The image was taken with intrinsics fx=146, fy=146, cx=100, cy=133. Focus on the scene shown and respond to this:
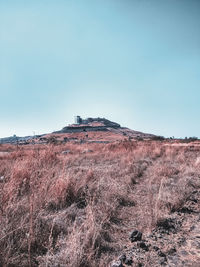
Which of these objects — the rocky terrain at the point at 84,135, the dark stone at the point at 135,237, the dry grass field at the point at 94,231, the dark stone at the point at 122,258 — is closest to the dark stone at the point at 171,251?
the dry grass field at the point at 94,231

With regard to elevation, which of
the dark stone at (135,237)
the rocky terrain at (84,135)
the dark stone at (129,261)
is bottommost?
the dark stone at (135,237)

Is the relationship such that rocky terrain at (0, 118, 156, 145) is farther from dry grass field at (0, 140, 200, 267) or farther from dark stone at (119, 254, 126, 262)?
dark stone at (119, 254, 126, 262)

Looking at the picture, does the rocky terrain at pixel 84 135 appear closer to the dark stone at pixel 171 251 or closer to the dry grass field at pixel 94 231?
the dry grass field at pixel 94 231

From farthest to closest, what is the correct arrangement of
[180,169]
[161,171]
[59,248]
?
[180,169] → [161,171] → [59,248]

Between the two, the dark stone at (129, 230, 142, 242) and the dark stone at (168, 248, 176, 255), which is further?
the dark stone at (129, 230, 142, 242)

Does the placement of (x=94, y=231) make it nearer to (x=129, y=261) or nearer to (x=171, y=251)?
(x=129, y=261)

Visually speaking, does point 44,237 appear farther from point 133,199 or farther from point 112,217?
point 133,199

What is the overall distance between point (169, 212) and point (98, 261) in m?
1.41

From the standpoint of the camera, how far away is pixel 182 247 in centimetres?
146

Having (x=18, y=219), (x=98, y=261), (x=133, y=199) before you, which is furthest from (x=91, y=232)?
(x=133, y=199)

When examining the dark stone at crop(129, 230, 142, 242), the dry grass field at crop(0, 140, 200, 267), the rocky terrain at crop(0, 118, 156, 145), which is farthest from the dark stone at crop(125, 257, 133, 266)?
the rocky terrain at crop(0, 118, 156, 145)

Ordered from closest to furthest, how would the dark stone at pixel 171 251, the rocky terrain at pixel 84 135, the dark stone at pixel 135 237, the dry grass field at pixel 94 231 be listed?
1. the dry grass field at pixel 94 231
2. the dark stone at pixel 171 251
3. the dark stone at pixel 135 237
4. the rocky terrain at pixel 84 135

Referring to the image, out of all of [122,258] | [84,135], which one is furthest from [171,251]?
[84,135]

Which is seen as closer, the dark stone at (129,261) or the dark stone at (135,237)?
the dark stone at (129,261)
